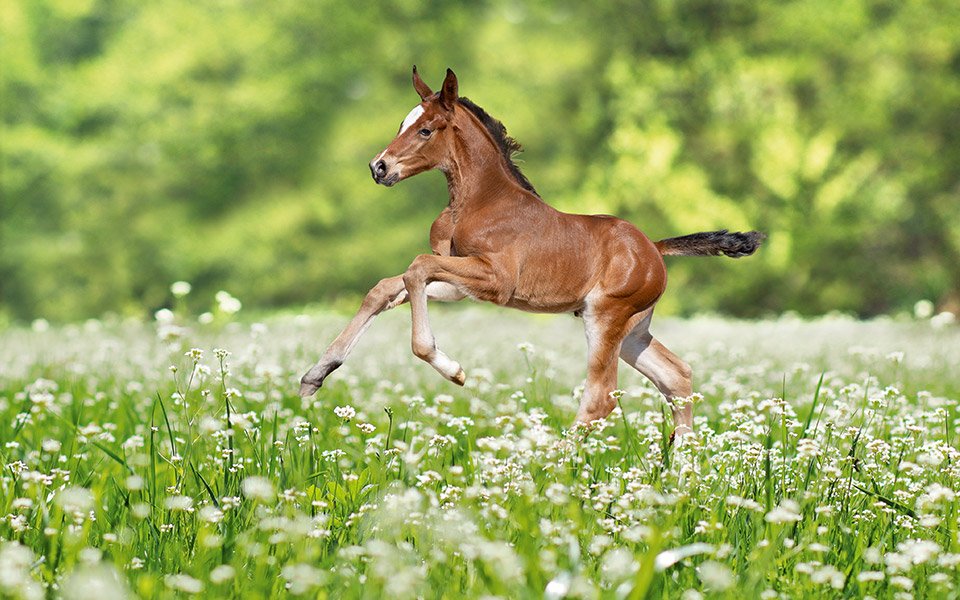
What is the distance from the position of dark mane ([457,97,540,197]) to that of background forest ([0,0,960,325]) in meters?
15.9

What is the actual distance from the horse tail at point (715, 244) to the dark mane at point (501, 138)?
2.48ft

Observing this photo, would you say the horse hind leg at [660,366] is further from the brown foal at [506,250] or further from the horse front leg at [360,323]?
the horse front leg at [360,323]

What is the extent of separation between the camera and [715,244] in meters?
5.41

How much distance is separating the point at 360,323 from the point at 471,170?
0.90 m

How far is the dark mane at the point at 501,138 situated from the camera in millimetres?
5211

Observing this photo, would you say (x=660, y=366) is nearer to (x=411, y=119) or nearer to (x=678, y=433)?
(x=678, y=433)

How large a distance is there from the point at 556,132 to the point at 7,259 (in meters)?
14.6

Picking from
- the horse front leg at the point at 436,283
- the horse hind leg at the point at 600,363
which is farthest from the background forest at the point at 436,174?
the horse front leg at the point at 436,283

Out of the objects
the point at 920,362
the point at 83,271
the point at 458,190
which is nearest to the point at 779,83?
the point at 920,362

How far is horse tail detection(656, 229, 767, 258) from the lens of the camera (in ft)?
17.7

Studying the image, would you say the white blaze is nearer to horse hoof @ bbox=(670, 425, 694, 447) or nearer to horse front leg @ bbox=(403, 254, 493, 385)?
horse front leg @ bbox=(403, 254, 493, 385)

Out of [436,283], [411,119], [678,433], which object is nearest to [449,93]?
[411,119]

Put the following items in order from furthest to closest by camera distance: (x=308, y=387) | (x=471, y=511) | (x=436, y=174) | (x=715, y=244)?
1. (x=436, y=174)
2. (x=715, y=244)
3. (x=308, y=387)
4. (x=471, y=511)

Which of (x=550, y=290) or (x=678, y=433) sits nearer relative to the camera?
(x=550, y=290)
